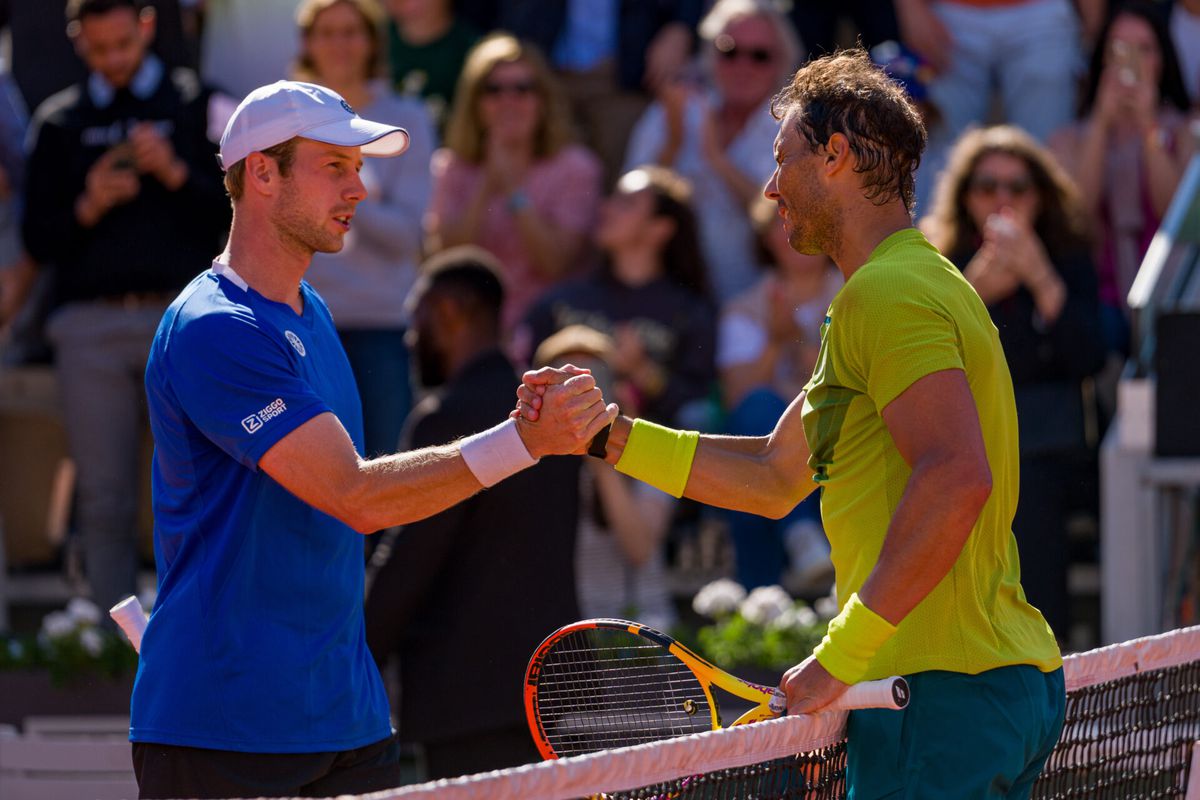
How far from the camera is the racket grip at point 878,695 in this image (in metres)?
3.24

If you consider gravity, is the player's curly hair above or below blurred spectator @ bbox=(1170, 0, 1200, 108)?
above

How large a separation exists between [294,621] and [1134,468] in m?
4.74

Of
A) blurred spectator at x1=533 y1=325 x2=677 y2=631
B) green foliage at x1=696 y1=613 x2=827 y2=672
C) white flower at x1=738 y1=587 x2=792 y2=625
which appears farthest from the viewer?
blurred spectator at x1=533 y1=325 x2=677 y2=631

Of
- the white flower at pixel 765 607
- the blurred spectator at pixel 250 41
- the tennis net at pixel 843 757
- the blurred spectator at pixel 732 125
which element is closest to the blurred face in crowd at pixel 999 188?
the blurred spectator at pixel 732 125

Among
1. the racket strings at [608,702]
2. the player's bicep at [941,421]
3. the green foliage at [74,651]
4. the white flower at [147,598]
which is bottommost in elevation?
the white flower at [147,598]

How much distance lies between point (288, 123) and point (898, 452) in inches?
58.9

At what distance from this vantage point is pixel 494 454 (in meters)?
3.94

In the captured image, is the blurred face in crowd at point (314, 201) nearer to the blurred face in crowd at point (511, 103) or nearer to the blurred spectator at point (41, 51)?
the blurred face in crowd at point (511, 103)

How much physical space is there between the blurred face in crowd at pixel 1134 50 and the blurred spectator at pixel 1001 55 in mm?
351

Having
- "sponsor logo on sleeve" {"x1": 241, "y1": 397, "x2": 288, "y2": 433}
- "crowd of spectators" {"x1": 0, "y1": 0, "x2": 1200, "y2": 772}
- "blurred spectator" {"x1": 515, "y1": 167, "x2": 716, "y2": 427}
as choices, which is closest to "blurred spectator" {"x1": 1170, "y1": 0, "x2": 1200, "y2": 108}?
"crowd of spectators" {"x1": 0, "y1": 0, "x2": 1200, "y2": 772}

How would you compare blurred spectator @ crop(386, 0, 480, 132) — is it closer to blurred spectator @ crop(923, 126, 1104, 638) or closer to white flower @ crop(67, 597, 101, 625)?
blurred spectator @ crop(923, 126, 1104, 638)

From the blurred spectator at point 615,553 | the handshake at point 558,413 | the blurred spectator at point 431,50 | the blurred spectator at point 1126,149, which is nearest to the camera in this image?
the handshake at point 558,413

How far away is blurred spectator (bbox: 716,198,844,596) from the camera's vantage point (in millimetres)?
8180

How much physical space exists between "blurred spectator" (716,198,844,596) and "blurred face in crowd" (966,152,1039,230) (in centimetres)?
77
